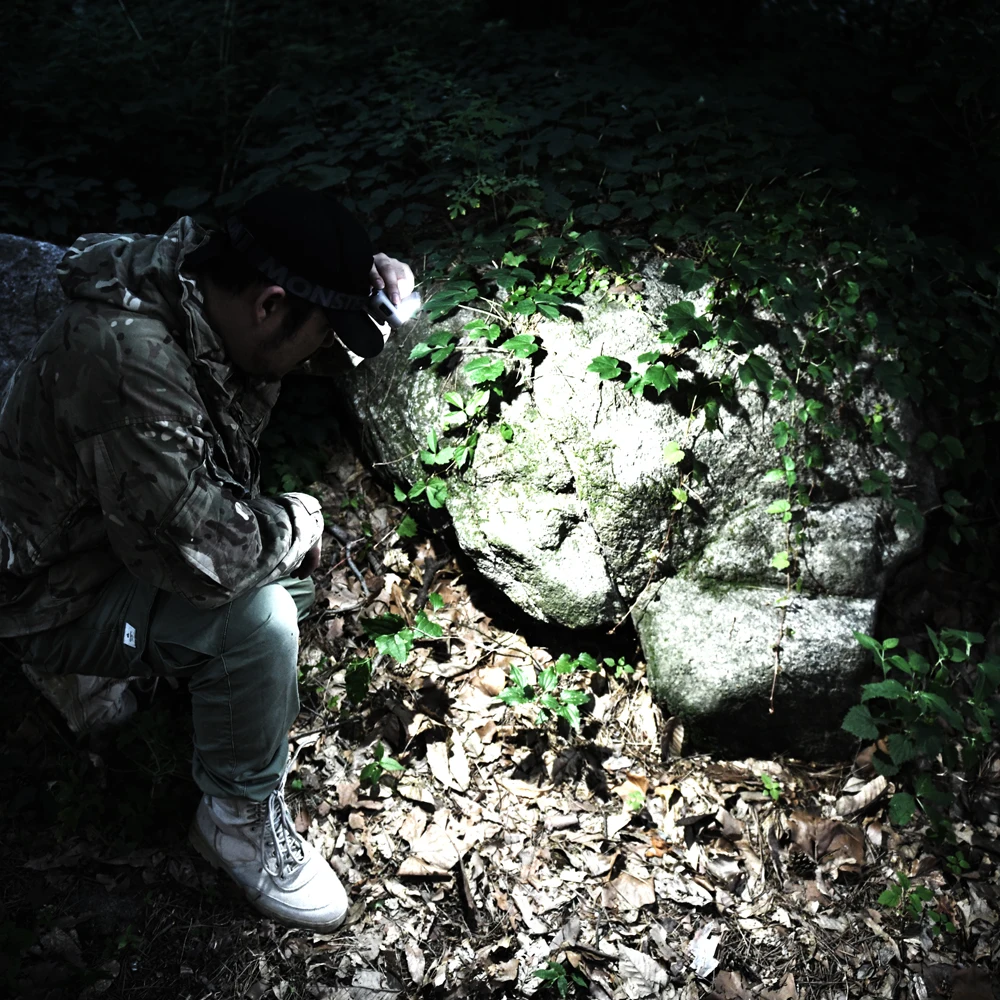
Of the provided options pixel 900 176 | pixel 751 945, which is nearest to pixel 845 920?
pixel 751 945

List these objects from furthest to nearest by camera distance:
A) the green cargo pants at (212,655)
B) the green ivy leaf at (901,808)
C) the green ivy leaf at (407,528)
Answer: the green ivy leaf at (407,528), the green ivy leaf at (901,808), the green cargo pants at (212,655)

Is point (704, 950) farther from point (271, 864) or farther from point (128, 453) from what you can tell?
point (128, 453)

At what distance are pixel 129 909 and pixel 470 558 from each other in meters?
1.72

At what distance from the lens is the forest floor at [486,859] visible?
249 centimetres

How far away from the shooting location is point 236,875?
2.53m

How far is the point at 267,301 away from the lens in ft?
6.72

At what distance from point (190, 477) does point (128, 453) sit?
0.50ft

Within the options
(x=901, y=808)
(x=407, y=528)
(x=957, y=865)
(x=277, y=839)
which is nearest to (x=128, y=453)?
(x=277, y=839)

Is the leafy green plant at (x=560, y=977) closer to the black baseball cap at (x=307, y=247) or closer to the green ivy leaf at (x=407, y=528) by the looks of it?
the green ivy leaf at (x=407, y=528)

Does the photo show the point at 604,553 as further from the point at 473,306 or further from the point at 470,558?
the point at 473,306

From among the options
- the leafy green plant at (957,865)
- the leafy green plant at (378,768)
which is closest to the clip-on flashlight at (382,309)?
the leafy green plant at (378,768)

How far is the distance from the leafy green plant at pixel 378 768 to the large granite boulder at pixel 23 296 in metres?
2.12

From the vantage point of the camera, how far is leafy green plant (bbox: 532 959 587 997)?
8.14 feet

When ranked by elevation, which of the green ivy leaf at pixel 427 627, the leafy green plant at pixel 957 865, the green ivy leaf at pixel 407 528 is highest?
the green ivy leaf at pixel 407 528
